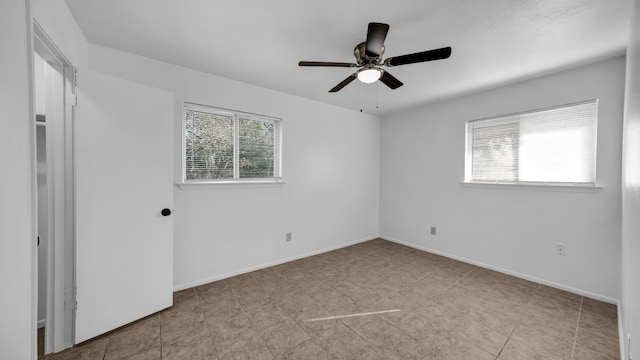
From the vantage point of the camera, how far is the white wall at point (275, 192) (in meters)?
2.64

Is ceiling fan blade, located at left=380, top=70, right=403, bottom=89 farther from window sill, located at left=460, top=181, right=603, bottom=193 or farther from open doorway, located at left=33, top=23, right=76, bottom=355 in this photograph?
open doorway, located at left=33, top=23, right=76, bottom=355

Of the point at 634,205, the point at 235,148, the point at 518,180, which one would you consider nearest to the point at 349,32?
the point at 235,148

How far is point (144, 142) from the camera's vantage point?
213cm

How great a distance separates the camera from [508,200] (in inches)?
124

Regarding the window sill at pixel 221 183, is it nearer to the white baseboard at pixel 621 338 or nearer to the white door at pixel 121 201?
the white door at pixel 121 201

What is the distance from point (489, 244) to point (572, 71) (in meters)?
2.25

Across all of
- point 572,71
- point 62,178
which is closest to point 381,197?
point 572,71

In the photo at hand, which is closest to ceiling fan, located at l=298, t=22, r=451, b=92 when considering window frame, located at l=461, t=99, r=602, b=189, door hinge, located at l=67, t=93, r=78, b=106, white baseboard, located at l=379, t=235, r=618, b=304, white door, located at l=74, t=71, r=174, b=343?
white door, located at l=74, t=71, r=174, b=343

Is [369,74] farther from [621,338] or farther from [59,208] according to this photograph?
[621,338]

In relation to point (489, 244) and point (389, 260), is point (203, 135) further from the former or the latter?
point (489, 244)

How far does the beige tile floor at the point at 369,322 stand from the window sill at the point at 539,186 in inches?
45.3

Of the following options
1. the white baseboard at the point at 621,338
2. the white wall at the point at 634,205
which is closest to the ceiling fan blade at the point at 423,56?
the white wall at the point at 634,205

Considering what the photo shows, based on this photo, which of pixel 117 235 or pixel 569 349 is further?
pixel 117 235

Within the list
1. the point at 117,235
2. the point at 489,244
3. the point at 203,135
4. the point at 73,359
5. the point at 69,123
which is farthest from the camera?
the point at 489,244
